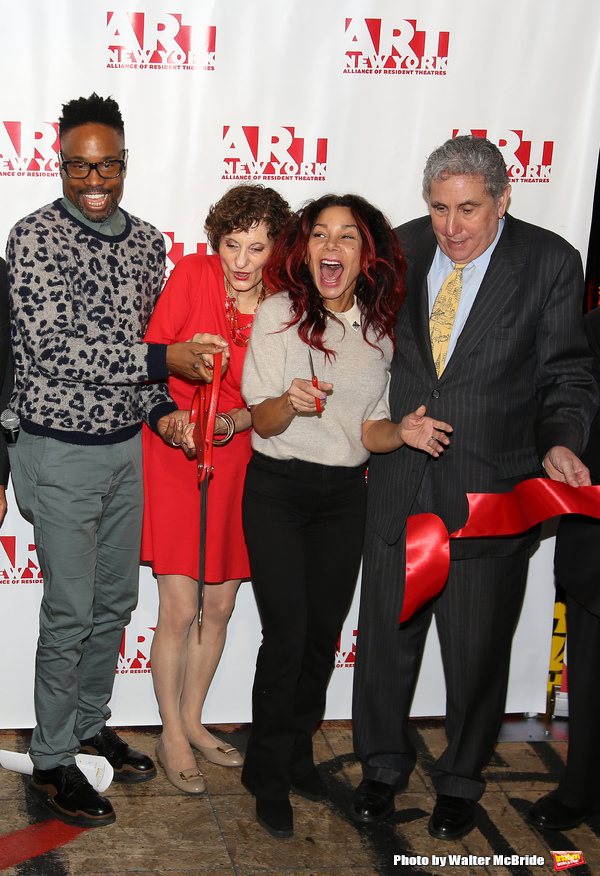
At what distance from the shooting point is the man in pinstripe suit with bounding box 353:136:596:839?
267 centimetres

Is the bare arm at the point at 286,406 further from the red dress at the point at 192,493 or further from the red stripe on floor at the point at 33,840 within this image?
the red stripe on floor at the point at 33,840

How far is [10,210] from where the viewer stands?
10.3 ft

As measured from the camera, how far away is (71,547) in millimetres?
2754

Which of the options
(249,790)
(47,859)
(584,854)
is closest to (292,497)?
(249,790)

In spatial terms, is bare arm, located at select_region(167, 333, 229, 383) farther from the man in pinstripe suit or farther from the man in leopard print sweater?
the man in pinstripe suit

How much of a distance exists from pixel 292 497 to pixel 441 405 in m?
0.54

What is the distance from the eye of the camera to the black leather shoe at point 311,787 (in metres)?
2.96

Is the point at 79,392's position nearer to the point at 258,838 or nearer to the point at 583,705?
the point at 258,838

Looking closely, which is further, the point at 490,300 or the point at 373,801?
the point at 373,801
